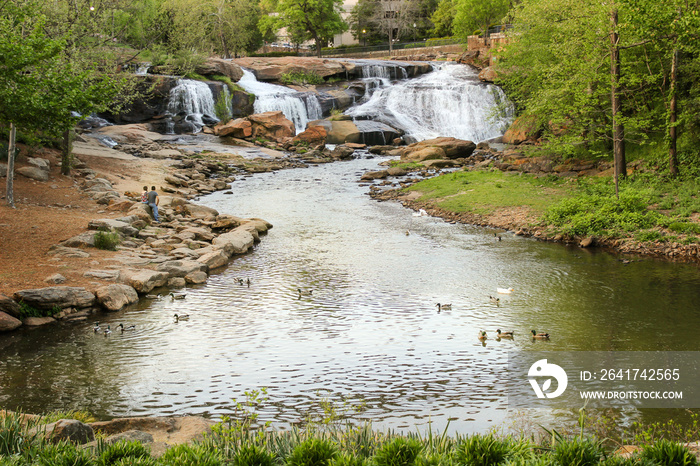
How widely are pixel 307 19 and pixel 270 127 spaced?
1321 inches

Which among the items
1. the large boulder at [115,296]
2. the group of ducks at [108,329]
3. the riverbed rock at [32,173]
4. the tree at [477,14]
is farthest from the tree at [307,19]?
the group of ducks at [108,329]

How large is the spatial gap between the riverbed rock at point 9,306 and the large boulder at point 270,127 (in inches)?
1302

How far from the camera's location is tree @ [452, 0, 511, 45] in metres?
67.2

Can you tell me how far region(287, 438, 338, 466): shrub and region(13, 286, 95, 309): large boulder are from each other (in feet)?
31.0

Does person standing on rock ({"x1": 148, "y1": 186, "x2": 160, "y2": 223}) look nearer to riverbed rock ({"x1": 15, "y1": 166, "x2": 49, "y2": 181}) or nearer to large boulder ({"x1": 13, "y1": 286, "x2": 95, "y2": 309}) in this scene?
riverbed rock ({"x1": 15, "y1": 166, "x2": 49, "y2": 181})

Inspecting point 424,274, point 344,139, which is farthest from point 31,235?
point 344,139

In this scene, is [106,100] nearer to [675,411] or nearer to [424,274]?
[424,274]

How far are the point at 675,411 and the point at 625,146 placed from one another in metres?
19.9

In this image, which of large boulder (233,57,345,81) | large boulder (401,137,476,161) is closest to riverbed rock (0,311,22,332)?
large boulder (401,137,476,161)

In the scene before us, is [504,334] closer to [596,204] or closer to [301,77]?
[596,204]

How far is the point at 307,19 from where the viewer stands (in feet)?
240

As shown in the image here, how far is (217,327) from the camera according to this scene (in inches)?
489

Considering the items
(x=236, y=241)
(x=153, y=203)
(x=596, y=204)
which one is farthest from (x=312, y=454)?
(x=153, y=203)

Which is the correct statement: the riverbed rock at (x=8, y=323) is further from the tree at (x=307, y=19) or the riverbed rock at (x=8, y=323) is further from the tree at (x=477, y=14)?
the tree at (x=307, y=19)
